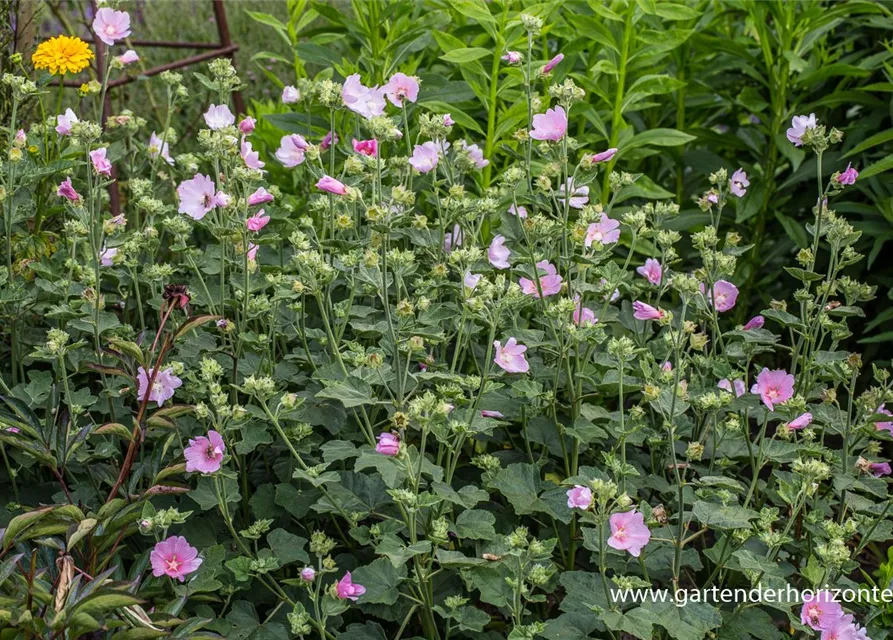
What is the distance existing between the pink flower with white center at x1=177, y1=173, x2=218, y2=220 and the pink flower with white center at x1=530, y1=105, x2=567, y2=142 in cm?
65

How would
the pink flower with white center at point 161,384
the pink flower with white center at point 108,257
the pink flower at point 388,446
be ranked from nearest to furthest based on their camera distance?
the pink flower at point 388,446 → the pink flower with white center at point 161,384 → the pink flower with white center at point 108,257

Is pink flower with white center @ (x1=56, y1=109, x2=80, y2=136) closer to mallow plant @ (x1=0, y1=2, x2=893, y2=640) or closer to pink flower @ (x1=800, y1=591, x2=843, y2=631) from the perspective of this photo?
mallow plant @ (x1=0, y1=2, x2=893, y2=640)

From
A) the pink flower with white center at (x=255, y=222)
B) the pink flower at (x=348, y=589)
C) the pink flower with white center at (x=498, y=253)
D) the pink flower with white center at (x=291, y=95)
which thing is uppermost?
the pink flower with white center at (x=291, y=95)

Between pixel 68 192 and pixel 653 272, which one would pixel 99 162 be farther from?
pixel 653 272

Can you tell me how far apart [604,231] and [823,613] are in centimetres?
86

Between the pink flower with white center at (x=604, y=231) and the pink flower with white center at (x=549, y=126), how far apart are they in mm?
239

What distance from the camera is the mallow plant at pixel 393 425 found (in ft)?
5.31

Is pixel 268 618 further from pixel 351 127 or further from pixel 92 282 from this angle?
pixel 351 127

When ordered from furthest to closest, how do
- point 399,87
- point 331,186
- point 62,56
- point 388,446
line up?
point 62,56 < point 399,87 < point 331,186 < point 388,446

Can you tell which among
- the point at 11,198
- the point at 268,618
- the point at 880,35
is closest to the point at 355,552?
the point at 268,618

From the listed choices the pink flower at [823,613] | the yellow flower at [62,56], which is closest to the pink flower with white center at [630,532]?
the pink flower at [823,613]

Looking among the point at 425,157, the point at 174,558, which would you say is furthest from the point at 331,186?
the point at 174,558

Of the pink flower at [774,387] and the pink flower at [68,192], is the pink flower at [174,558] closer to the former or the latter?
the pink flower at [68,192]

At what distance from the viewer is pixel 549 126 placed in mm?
1884
